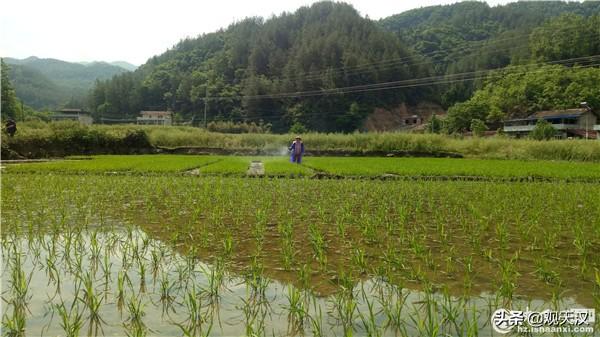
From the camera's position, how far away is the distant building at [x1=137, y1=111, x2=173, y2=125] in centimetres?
6681

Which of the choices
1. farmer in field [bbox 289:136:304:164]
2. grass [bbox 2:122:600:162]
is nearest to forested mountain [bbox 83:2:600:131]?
grass [bbox 2:122:600:162]

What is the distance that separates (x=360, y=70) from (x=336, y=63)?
192 inches

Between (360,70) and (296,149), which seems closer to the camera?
(296,149)

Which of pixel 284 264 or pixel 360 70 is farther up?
pixel 360 70

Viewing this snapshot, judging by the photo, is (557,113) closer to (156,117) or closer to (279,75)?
(279,75)

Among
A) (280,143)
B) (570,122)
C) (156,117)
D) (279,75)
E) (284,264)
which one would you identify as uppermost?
(279,75)

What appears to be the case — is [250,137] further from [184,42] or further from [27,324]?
[184,42]

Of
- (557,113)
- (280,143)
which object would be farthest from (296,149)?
(557,113)

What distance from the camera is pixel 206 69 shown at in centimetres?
8119

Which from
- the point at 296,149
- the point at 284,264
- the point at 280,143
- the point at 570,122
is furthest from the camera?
the point at 570,122

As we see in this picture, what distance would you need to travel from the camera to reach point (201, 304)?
119 inches

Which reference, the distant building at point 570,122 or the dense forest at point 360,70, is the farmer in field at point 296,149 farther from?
the dense forest at point 360,70

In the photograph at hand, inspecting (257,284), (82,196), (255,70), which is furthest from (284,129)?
(257,284)

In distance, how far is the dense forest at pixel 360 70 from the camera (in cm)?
5725
